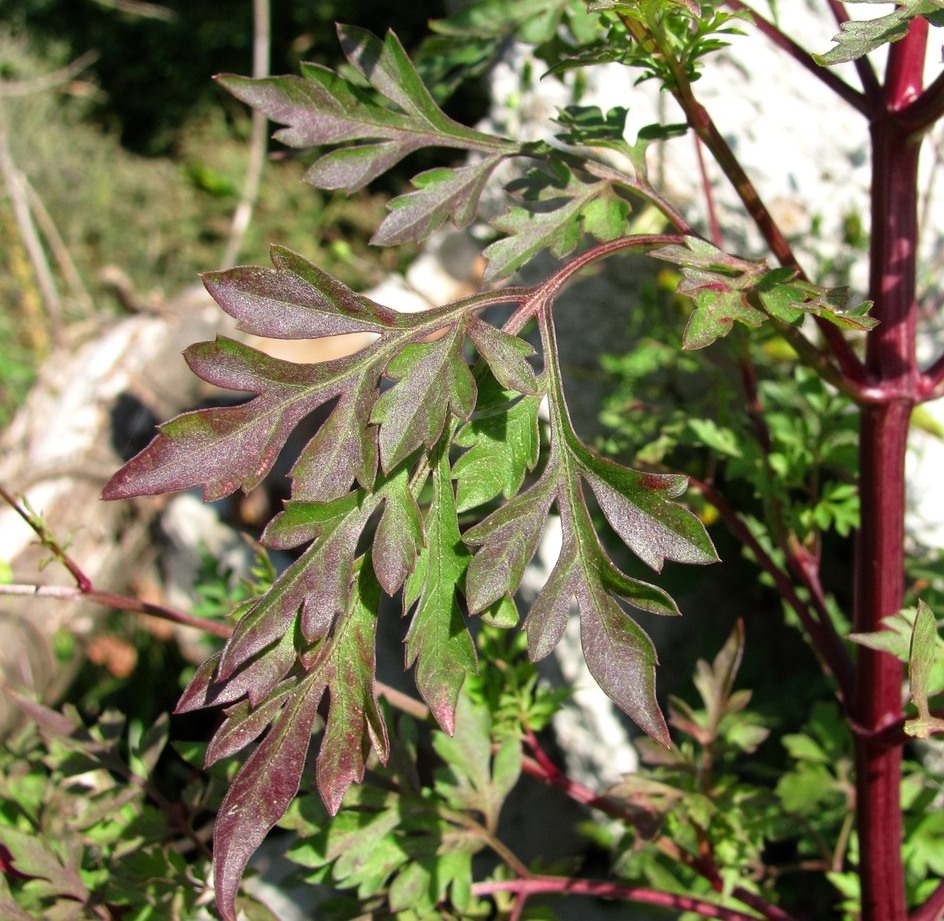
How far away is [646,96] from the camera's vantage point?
1812mm

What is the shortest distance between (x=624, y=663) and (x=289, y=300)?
388 millimetres

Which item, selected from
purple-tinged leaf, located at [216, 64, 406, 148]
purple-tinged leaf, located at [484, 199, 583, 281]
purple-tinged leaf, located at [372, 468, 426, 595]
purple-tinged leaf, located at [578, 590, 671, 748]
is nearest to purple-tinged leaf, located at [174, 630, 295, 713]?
purple-tinged leaf, located at [372, 468, 426, 595]

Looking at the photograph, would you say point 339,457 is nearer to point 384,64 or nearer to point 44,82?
point 384,64

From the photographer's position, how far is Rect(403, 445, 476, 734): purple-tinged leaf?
0.74 meters

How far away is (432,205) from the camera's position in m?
0.93

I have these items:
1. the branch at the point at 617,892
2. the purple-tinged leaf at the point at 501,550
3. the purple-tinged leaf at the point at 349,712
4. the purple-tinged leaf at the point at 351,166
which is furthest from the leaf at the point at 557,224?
the branch at the point at 617,892

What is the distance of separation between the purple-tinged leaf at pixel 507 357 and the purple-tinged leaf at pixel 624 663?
18cm

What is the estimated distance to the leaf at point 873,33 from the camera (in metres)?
0.66

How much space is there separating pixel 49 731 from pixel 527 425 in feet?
2.39

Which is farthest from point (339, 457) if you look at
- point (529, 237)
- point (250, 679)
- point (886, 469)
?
point (886, 469)

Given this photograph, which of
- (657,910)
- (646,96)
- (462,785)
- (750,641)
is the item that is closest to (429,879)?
(462,785)

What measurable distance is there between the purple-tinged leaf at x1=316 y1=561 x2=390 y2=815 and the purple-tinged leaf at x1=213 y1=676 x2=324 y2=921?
2 cm

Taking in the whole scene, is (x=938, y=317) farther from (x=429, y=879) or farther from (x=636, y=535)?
(x=429, y=879)

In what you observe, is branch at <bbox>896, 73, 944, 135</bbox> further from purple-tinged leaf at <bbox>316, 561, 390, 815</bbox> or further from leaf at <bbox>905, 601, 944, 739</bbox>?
purple-tinged leaf at <bbox>316, 561, 390, 815</bbox>
